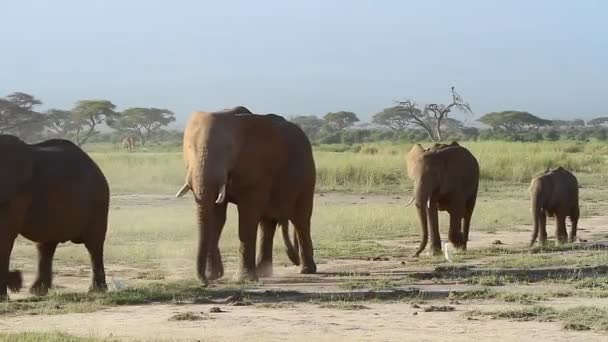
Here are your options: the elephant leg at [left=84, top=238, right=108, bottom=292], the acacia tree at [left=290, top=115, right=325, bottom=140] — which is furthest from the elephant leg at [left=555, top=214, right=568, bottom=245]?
the acacia tree at [left=290, top=115, right=325, bottom=140]

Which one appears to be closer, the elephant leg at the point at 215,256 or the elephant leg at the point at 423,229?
the elephant leg at the point at 215,256

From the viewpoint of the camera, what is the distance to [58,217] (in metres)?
13.7

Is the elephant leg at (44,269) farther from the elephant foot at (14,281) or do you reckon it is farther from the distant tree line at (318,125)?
the distant tree line at (318,125)

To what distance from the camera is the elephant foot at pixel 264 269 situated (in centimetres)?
1598

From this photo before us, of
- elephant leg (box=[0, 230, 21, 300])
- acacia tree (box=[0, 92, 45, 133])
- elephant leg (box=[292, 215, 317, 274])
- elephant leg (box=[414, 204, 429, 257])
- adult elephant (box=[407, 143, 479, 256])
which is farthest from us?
acacia tree (box=[0, 92, 45, 133])

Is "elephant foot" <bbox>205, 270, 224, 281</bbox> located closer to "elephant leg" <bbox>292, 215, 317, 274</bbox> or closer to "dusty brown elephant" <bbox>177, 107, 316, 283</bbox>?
"dusty brown elephant" <bbox>177, 107, 316, 283</bbox>

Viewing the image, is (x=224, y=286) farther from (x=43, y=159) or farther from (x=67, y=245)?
(x=67, y=245)

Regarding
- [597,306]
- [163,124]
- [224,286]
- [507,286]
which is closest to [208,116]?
[224,286]

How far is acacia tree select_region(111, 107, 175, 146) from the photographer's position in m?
84.1

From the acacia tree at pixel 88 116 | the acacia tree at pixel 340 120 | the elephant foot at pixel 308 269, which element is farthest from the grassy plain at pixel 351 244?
the acacia tree at pixel 340 120

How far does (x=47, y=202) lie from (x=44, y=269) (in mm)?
965

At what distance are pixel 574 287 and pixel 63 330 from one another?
6098 millimetres

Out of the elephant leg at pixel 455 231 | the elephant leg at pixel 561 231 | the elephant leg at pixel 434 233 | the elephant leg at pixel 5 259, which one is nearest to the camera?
the elephant leg at pixel 5 259

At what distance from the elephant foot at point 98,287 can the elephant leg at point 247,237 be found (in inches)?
71.5
